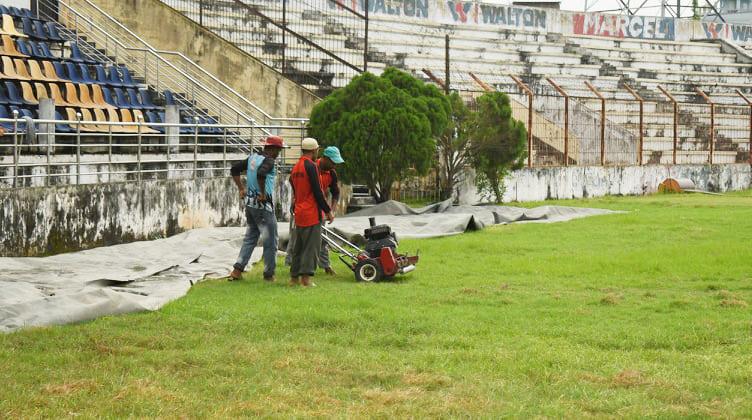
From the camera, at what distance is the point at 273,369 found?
802 centimetres

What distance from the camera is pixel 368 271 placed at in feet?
43.1

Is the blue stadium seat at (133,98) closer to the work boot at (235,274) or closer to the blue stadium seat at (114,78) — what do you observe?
the blue stadium seat at (114,78)

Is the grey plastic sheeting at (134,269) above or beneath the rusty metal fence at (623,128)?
beneath

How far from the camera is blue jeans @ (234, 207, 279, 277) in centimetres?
1320

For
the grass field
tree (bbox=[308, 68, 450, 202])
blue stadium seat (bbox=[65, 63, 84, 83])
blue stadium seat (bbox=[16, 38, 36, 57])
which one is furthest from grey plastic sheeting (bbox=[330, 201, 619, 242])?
blue stadium seat (bbox=[16, 38, 36, 57])

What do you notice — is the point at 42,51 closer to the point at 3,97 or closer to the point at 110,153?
the point at 3,97

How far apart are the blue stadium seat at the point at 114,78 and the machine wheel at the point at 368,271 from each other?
1109 centimetres

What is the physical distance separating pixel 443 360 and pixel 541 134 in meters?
21.0

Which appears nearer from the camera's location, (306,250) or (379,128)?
(306,250)

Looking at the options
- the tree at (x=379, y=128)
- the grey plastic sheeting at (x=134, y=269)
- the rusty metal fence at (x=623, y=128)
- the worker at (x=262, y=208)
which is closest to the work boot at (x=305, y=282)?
the worker at (x=262, y=208)

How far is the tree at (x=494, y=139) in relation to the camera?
25.0 m

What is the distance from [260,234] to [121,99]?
10139 millimetres

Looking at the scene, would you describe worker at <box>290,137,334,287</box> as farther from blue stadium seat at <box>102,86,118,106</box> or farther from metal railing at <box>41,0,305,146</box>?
metal railing at <box>41,0,305,146</box>

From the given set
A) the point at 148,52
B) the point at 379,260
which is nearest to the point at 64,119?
the point at 148,52
